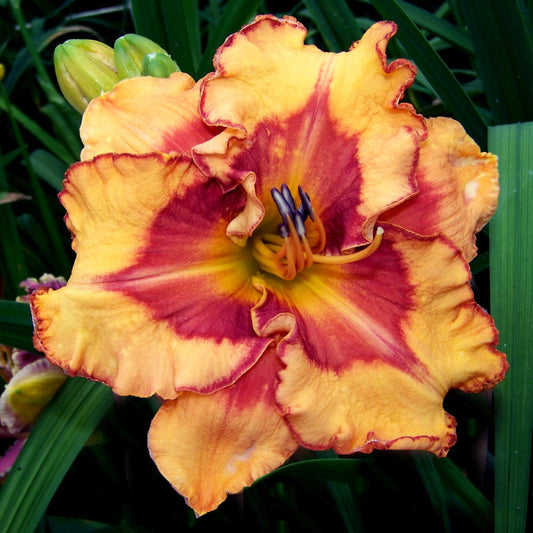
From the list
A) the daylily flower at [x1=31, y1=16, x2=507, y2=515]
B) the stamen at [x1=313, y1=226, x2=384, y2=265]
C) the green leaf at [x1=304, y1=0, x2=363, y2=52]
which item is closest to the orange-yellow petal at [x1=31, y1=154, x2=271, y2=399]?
the daylily flower at [x1=31, y1=16, x2=507, y2=515]

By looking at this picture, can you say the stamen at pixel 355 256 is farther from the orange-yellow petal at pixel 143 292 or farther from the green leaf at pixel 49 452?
the green leaf at pixel 49 452

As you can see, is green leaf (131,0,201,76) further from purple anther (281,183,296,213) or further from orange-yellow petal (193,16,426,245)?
purple anther (281,183,296,213)

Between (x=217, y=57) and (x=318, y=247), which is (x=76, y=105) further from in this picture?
(x=318, y=247)

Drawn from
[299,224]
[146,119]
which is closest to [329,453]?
[299,224]

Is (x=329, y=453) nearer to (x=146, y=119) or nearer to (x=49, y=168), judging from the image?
(x=146, y=119)

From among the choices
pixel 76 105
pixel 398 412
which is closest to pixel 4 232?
pixel 76 105

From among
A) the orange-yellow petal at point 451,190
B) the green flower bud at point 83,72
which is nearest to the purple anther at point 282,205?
the orange-yellow petal at point 451,190
